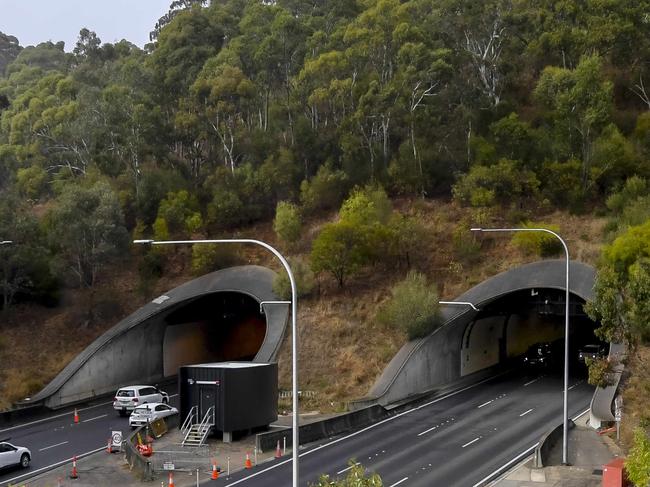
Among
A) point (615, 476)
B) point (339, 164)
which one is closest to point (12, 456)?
point (615, 476)

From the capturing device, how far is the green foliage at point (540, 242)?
2010 inches

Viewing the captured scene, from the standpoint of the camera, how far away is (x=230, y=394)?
3375cm

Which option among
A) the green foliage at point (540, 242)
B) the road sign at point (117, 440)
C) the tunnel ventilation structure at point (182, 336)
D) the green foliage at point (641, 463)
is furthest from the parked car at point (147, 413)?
the green foliage at point (540, 242)

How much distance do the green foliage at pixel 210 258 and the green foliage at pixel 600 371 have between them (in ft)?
93.8

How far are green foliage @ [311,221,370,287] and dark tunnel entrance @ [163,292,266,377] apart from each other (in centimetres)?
534

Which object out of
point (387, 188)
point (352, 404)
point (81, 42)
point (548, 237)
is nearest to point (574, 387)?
point (548, 237)

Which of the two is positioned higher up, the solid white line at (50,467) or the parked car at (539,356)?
the solid white line at (50,467)

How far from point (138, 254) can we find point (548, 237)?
93.2 ft

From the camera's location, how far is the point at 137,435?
32.8 m

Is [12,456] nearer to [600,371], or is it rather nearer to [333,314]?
[600,371]

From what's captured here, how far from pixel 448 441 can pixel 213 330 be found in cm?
2742

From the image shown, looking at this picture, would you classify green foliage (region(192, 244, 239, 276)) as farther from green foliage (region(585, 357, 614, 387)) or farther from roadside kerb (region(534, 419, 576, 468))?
roadside kerb (region(534, 419, 576, 468))

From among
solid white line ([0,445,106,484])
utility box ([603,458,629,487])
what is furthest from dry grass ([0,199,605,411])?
utility box ([603,458,629,487])

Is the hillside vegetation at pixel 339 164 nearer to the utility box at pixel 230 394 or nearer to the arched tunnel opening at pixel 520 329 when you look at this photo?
the arched tunnel opening at pixel 520 329
